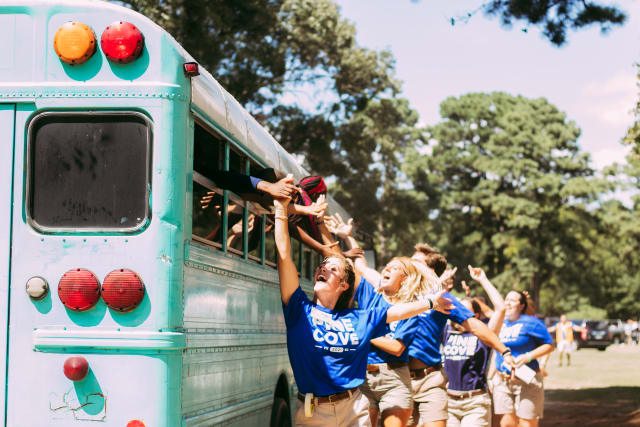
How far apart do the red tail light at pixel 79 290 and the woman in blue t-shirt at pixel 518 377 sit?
510 cm

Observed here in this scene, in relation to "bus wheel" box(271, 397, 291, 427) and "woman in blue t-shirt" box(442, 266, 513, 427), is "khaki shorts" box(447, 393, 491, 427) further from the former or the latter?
"bus wheel" box(271, 397, 291, 427)

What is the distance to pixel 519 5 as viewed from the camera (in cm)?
1220

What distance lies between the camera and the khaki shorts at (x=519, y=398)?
8.44 m

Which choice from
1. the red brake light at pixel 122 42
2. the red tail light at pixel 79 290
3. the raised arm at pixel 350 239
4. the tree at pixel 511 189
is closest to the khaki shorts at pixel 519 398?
the raised arm at pixel 350 239

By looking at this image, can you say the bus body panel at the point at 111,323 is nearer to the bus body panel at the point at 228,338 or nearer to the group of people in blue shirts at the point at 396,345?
the bus body panel at the point at 228,338

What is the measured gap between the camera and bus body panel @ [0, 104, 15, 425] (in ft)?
14.2

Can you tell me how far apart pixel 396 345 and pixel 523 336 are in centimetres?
309

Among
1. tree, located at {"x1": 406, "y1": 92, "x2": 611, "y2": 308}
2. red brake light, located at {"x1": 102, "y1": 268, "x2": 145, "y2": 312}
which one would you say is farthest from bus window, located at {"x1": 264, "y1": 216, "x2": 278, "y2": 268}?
tree, located at {"x1": 406, "y1": 92, "x2": 611, "y2": 308}

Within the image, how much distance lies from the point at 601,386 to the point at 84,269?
1806 cm

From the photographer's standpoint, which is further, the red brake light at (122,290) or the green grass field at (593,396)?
the green grass field at (593,396)

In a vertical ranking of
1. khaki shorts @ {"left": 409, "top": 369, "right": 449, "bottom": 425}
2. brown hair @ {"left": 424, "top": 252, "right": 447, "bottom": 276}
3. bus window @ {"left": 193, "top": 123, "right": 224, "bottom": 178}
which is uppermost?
bus window @ {"left": 193, "top": 123, "right": 224, "bottom": 178}

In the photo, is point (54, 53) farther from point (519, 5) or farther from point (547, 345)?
point (519, 5)

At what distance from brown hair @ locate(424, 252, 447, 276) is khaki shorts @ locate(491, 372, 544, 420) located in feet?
7.09

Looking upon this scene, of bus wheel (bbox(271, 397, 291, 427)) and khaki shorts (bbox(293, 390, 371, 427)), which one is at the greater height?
khaki shorts (bbox(293, 390, 371, 427))
